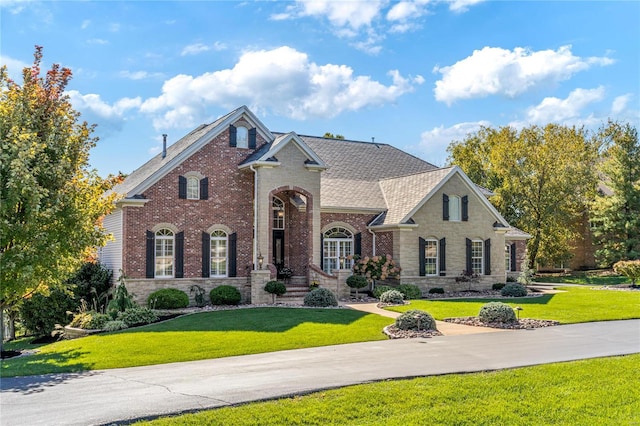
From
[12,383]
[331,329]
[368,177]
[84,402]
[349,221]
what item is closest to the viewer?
[84,402]

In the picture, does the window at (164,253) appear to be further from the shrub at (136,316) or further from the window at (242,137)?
the window at (242,137)

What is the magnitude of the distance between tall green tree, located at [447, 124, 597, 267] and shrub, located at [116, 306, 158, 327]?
28421mm

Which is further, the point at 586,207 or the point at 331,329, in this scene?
the point at 586,207

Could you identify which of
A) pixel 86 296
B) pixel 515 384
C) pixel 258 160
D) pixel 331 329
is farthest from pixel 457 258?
pixel 515 384

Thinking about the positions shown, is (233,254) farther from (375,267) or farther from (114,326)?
(114,326)

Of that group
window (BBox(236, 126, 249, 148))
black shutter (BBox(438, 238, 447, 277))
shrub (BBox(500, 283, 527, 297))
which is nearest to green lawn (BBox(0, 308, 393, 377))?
window (BBox(236, 126, 249, 148))

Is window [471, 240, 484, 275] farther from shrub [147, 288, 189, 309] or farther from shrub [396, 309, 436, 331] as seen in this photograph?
shrub [147, 288, 189, 309]

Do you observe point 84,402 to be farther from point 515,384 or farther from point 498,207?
→ point 498,207

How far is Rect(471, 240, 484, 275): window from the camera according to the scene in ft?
103

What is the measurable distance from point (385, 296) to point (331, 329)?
7507 mm

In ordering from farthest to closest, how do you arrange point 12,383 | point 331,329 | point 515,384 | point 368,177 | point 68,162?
point 368,177
point 331,329
point 68,162
point 12,383
point 515,384

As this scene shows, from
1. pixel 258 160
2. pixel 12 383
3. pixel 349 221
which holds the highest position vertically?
pixel 258 160

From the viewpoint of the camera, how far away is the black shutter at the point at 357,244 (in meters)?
29.8

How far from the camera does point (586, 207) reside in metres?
47.7
